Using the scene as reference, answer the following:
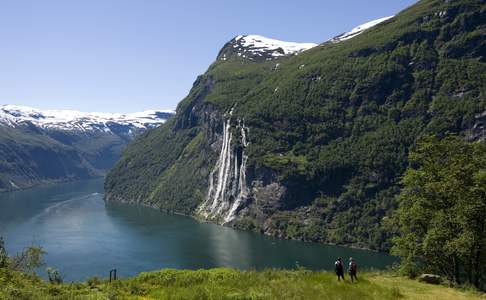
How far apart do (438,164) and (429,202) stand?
3.67 m

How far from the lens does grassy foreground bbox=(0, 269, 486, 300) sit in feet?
83.7

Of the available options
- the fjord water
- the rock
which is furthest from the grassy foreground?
the fjord water

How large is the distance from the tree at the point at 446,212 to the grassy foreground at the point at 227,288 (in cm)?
440

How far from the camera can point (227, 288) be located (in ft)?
89.7

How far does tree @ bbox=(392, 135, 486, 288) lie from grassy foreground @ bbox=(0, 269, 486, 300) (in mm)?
4400

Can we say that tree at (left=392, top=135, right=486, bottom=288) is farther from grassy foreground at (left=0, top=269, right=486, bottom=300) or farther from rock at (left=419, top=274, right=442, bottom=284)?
grassy foreground at (left=0, top=269, right=486, bottom=300)

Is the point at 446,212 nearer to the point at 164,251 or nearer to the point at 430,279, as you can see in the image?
the point at 430,279

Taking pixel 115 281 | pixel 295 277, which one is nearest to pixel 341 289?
pixel 295 277

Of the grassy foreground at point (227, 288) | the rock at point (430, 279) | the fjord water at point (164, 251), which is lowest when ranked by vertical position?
the fjord water at point (164, 251)

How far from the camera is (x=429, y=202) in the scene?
38469mm

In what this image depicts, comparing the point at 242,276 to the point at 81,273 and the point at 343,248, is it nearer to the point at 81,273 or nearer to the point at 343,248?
the point at 81,273

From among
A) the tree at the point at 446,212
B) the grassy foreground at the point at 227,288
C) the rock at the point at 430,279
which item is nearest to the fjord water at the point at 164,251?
the tree at the point at 446,212

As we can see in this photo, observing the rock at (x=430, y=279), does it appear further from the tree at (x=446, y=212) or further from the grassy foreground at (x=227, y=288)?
the tree at (x=446, y=212)

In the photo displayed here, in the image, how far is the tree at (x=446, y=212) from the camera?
114 ft
